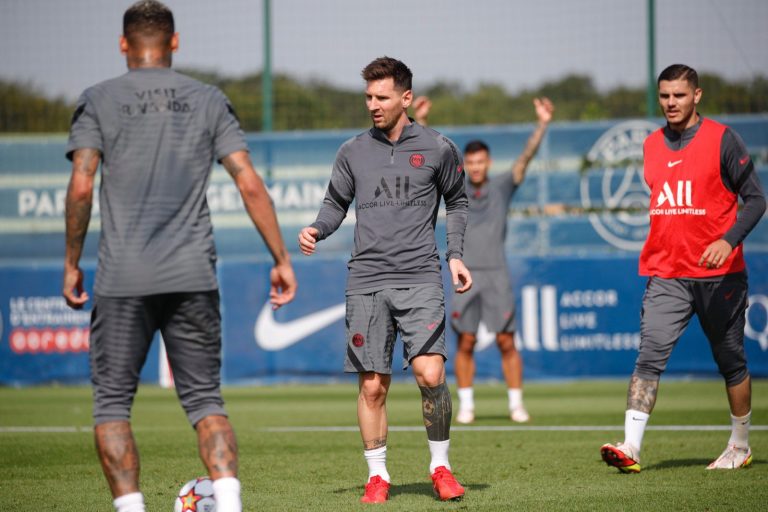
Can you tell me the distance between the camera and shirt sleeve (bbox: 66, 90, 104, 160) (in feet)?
15.6

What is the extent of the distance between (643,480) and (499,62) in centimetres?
1126

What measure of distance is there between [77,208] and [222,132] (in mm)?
650

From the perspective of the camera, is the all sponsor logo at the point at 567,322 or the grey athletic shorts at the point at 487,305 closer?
the grey athletic shorts at the point at 487,305

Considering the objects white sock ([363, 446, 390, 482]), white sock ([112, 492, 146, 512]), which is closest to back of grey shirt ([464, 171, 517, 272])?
white sock ([363, 446, 390, 482])

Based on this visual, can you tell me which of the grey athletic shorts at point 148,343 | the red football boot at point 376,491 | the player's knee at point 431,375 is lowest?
the red football boot at point 376,491

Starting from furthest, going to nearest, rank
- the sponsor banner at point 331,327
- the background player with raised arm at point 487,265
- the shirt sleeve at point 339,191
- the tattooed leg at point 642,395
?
the sponsor banner at point 331,327 < the background player with raised arm at point 487,265 < the tattooed leg at point 642,395 < the shirt sleeve at point 339,191

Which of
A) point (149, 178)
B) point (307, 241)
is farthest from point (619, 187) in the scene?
point (149, 178)

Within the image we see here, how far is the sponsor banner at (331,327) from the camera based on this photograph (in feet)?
50.1

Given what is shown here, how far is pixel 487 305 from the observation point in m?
11.2

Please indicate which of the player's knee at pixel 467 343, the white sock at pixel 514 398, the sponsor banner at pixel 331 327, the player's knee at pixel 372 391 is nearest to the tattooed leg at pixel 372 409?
the player's knee at pixel 372 391

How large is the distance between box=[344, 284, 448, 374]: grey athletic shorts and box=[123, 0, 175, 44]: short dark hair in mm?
1989

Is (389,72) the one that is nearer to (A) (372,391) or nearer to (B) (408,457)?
(A) (372,391)

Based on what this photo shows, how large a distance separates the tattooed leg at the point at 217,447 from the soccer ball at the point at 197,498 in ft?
1.45

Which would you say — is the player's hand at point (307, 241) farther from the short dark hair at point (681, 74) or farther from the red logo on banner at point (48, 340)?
the red logo on banner at point (48, 340)
